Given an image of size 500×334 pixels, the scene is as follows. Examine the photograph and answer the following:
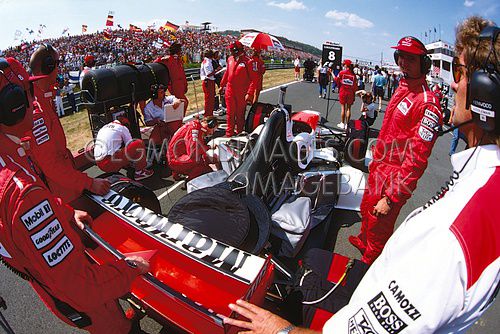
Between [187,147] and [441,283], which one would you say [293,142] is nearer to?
[187,147]

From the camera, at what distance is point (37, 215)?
1342 millimetres

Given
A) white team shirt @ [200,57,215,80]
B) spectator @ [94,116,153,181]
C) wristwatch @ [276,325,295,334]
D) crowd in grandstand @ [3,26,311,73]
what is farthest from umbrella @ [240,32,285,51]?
wristwatch @ [276,325,295,334]

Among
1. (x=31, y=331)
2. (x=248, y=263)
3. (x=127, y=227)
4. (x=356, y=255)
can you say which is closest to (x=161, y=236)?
(x=127, y=227)

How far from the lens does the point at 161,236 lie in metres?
2.04

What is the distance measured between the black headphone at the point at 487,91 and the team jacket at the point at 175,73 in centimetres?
749

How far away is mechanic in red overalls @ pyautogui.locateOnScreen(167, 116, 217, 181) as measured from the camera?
4.58 metres

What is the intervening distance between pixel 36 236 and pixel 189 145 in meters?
3.32

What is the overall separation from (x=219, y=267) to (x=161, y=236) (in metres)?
0.48

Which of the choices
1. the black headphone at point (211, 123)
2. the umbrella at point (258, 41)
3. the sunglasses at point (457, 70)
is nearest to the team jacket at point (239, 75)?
the umbrella at point (258, 41)

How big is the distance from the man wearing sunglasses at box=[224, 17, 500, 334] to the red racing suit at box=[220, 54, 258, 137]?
641 cm

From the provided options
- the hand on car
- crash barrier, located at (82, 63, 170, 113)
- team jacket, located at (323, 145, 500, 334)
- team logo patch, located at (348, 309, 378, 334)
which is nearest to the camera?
team jacket, located at (323, 145, 500, 334)

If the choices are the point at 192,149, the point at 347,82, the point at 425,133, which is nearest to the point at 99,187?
the point at 192,149

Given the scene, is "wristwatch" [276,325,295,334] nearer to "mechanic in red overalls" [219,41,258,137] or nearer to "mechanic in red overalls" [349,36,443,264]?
"mechanic in red overalls" [349,36,443,264]

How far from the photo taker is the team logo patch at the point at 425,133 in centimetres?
246
